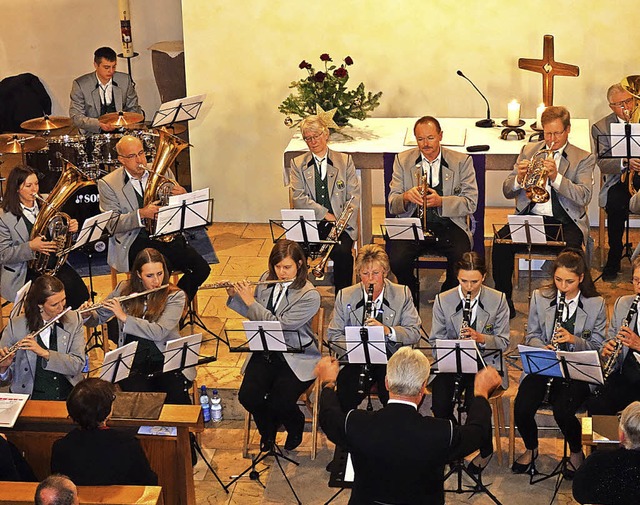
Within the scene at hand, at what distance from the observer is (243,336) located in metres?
7.66

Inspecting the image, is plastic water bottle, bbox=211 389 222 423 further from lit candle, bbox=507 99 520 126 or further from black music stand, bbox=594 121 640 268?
lit candle, bbox=507 99 520 126

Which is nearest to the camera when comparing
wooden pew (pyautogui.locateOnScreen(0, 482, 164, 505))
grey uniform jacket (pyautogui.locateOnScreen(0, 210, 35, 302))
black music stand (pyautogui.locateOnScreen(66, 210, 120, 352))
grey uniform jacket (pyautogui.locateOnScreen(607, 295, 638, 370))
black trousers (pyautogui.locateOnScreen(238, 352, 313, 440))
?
wooden pew (pyautogui.locateOnScreen(0, 482, 164, 505))

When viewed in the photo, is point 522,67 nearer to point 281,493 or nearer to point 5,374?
point 281,493

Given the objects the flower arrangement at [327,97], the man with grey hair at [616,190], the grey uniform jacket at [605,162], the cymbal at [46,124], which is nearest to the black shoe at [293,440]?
the flower arrangement at [327,97]

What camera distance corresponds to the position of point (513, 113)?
8445 millimetres

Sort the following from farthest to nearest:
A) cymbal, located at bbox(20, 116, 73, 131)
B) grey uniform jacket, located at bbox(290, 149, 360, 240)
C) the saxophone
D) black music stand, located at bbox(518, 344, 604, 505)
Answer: cymbal, located at bbox(20, 116, 73, 131), grey uniform jacket, located at bbox(290, 149, 360, 240), the saxophone, black music stand, located at bbox(518, 344, 604, 505)

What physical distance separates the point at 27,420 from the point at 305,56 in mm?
4664

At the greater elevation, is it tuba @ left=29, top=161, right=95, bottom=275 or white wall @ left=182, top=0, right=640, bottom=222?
white wall @ left=182, top=0, right=640, bottom=222

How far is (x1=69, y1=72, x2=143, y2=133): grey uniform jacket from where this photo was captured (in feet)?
30.8

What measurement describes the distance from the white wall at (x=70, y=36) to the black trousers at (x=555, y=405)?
6.88m

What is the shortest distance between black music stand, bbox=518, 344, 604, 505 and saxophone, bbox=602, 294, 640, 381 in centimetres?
22

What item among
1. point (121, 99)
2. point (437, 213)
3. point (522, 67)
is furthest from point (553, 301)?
point (121, 99)

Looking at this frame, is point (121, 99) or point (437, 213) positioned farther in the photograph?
point (121, 99)

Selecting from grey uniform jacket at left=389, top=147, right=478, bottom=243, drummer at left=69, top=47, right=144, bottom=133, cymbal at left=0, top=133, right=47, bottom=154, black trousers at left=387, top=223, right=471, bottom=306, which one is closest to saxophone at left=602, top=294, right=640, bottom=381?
black trousers at left=387, top=223, right=471, bottom=306
